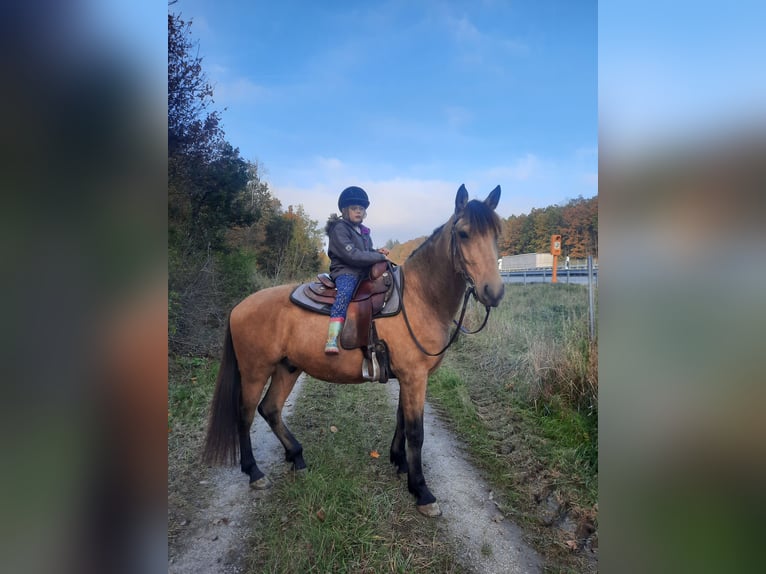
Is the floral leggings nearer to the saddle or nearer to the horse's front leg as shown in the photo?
the saddle

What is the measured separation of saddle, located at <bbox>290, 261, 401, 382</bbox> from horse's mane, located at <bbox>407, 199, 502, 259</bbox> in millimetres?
927

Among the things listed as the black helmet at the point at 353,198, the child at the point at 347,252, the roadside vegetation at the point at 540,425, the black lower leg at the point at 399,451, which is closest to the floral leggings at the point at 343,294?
the child at the point at 347,252

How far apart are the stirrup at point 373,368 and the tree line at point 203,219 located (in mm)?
1897

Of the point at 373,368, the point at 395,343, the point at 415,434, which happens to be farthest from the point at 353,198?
the point at 415,434

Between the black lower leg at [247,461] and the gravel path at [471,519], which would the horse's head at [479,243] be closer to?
the gravel path at [471,519]

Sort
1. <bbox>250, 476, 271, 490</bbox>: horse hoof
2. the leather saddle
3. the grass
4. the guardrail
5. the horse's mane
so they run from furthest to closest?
the guardrail, <bbox>250, 476, 271, 490</bbox>: horse hoof, the leather saddle, the grass, the horse's mane

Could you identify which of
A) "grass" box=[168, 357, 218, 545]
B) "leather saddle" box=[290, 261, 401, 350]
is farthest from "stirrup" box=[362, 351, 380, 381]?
"grass" box=[168, 357, 218, 545]

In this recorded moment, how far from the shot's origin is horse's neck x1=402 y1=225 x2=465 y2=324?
3066mm

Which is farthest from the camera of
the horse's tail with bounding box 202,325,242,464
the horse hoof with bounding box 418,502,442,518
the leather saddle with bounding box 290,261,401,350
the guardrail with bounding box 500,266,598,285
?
the guardrail with bounding box 500,266,598,285

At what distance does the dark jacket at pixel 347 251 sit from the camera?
3.11m

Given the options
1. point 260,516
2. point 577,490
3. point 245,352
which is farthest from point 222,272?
point 577,490
